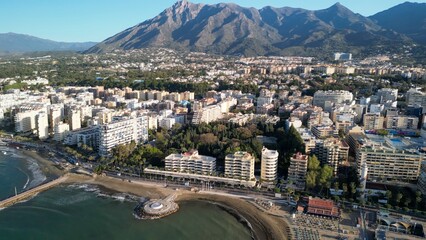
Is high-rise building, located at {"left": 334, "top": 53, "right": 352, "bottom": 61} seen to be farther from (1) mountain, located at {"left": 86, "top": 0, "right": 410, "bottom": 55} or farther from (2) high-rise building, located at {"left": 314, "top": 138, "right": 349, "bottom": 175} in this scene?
(2) high-rise building, located at {"left": 314, "top": 138, "right": 349, "bottom": 175}

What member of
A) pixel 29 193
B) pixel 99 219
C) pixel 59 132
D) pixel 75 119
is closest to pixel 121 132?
pixel 59 132

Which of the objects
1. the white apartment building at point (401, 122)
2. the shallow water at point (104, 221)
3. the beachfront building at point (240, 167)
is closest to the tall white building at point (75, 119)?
the shallow water at point (104, 221)

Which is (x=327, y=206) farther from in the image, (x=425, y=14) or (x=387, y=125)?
(x=425, y=14)

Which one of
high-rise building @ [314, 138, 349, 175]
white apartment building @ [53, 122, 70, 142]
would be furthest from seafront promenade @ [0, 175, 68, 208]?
high-rise building @ [314, 138, 349, 175]

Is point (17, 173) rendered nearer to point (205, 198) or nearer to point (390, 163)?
point (205, 198)

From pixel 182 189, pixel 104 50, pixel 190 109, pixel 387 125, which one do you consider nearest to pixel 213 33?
pixel 104 50
